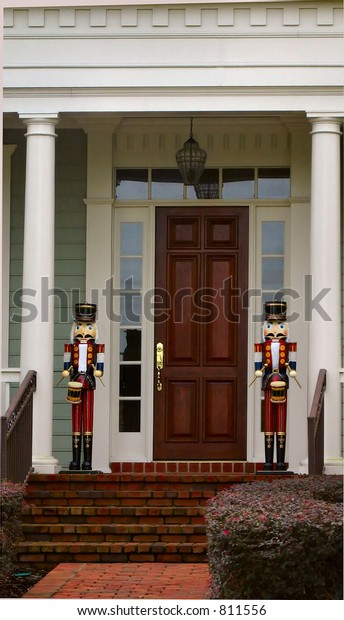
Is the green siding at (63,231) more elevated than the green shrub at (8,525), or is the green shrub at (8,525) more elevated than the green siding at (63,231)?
the green siding at (63,231)

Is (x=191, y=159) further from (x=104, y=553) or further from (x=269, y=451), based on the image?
(x=104, y=553)

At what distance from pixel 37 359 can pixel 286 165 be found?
128 inches

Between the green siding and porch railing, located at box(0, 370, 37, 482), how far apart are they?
1.66 metres

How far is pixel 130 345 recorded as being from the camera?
12.3m

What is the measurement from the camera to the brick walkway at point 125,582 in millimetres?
8312

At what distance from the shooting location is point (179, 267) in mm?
12289

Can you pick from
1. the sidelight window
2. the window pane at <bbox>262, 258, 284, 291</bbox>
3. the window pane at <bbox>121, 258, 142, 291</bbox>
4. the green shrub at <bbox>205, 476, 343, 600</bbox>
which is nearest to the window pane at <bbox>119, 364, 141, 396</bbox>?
the sidelight window

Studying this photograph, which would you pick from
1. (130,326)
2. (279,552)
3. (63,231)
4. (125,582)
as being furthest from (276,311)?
(279,552)

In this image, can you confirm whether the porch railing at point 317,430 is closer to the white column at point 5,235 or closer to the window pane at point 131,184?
the window pane at point 131,184

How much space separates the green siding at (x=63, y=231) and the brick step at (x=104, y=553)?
2.71 metres

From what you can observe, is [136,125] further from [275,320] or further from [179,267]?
[275,320]

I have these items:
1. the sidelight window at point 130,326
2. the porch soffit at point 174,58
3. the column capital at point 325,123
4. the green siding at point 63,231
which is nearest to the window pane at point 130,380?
the sidelight window at point 130,326

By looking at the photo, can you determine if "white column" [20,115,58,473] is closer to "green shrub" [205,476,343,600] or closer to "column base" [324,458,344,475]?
"column base" [324,458,344,475]
